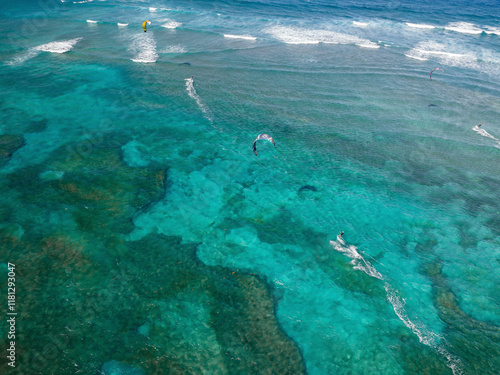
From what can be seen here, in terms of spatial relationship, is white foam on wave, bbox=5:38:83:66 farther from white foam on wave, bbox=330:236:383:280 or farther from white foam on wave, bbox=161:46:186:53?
white foam on wave, bbox=330:236:383:280

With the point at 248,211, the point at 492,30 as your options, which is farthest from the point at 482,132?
the point at 492,30

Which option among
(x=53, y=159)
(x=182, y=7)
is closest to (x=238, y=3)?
(x=182, y=7)

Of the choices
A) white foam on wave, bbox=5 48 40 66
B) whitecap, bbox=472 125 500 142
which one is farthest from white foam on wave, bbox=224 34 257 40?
whitecap, bbox=472 125 500 142

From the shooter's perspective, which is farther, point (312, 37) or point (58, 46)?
point (312, 37)

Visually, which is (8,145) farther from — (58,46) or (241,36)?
(241,36)

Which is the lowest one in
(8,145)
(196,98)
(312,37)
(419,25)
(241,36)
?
(8,145)

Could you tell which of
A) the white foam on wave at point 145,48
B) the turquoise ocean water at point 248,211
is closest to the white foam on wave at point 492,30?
the turquoise ocean water at point 248,211
